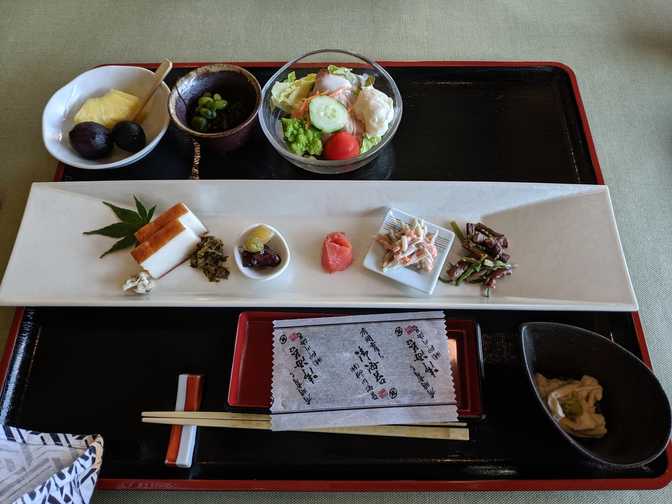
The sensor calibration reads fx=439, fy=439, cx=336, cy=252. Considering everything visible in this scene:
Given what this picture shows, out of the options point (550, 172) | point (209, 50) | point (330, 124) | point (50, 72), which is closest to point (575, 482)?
point (550, 172)

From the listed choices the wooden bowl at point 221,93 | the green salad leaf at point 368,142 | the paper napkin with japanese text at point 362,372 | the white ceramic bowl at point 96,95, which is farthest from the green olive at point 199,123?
the paper napkin with japanese text at point 362,372

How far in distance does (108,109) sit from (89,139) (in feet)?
0.65

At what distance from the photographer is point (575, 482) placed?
142 centimetres

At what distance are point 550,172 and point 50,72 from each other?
8.95ft

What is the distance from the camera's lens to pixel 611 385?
55.6 inches

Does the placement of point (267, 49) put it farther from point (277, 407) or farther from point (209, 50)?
point (277, 407)

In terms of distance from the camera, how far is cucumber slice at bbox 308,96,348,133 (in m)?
1.86

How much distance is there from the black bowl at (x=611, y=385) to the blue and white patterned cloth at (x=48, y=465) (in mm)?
1405

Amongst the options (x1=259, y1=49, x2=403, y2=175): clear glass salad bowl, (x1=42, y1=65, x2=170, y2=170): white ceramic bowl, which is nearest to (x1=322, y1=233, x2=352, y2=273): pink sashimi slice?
(x1=259, y1=49, x2=403, y2=175): clear glass salad bowl

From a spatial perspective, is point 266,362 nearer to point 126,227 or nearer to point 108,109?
point 126,227

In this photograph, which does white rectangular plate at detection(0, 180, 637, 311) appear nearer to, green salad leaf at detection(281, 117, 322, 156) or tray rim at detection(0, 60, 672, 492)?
green salad leaf at detection(281, 117, 322, 156)

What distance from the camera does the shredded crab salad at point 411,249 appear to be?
64.6 inches

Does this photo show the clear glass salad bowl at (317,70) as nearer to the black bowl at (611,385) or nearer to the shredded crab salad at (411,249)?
the shredded crab salad at (411,249)

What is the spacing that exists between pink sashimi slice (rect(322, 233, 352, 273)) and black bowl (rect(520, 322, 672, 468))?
674 mm
